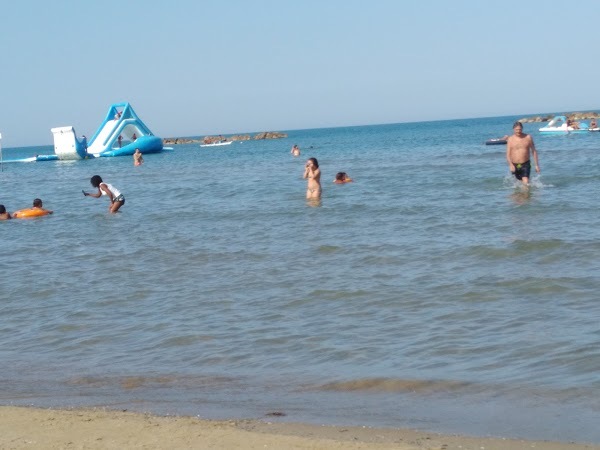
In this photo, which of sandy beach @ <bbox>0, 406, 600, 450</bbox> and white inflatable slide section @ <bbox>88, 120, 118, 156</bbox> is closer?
sandy beach @ <bbox>0, 406, 600, 450</bbox>

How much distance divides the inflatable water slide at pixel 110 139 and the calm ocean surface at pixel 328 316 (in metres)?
36.4

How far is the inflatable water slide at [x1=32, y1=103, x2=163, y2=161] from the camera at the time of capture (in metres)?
50.6

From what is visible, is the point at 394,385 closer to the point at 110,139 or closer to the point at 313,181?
the point at 313,181

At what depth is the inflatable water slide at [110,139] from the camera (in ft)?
166

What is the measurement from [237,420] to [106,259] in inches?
274

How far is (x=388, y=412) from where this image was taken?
4742 mm

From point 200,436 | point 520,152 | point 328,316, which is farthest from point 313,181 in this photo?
point 200,436

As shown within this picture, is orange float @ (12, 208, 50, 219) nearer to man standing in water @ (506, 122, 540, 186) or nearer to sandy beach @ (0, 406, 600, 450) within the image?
man standing in water @ (506, 122, 540, 186)

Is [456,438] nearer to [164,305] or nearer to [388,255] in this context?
[164,305]

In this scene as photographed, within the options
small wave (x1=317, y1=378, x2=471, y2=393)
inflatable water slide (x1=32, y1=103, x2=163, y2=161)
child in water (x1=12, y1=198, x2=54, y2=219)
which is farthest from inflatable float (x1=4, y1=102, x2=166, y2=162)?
small wave (x1=317, y1=378, x2=471, y2=393)

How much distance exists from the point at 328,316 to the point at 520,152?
348 inches

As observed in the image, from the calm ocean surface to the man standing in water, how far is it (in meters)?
0.56

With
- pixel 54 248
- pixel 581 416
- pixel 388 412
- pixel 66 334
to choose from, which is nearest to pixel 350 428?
pixel 388 412

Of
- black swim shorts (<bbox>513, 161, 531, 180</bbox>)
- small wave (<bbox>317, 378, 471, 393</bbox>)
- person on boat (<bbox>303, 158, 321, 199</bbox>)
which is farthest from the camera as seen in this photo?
person on boat (<bbox>303, 158, 321, 199</bbox>)
